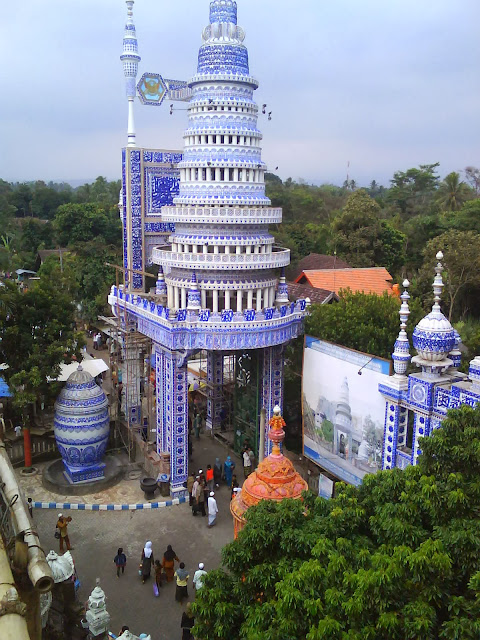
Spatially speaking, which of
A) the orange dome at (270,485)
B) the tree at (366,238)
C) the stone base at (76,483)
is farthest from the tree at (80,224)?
the orange dome at (270,485)

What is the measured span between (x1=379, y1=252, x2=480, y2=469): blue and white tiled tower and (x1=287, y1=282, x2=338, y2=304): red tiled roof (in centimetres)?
1346

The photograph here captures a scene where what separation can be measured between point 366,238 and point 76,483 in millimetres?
27445

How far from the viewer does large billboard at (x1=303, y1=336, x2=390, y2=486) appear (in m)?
13.9

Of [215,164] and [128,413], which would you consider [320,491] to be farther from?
[215,164]

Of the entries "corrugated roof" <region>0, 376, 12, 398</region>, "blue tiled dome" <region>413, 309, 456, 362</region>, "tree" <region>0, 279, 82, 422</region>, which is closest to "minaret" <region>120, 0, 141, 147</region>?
"tree" <region>0, 279, 82, 422</region>

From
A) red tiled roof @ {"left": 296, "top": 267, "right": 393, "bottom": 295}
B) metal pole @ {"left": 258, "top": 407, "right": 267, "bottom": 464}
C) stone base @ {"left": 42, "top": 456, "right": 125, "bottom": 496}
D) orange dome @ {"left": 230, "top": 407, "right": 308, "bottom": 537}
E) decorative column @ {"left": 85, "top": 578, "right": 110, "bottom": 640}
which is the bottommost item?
stone base @ {"left": 42, "top": 456, "right": 125, "bottom": 496}

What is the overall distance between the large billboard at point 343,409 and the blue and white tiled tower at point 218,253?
182 cm

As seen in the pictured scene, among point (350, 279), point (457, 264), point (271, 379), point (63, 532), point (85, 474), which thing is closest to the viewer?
point (63, 532)

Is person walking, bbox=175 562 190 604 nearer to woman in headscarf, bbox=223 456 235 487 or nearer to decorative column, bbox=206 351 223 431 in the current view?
woman in headscarf, bbox=223 456 235 487

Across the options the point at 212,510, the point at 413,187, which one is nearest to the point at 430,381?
the point at 212,510

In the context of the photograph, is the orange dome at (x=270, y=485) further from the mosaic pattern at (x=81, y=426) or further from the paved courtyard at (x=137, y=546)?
the mosaic pattern at (x=81, y=426)

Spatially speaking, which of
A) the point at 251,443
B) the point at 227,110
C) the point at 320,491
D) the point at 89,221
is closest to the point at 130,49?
the point at 227,110

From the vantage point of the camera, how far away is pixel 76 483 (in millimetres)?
17328

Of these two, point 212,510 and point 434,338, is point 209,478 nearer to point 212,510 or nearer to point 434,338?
point 212,510
